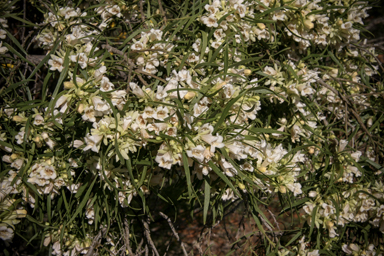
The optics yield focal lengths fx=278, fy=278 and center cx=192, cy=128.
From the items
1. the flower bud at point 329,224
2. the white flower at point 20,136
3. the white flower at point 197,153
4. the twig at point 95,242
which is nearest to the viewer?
the white flower at point 197,153

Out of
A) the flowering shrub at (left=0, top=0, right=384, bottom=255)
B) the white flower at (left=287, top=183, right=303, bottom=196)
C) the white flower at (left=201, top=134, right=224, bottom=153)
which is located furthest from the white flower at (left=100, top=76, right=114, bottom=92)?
the white flower at (left=287, top=183, right=303, bottom=196)

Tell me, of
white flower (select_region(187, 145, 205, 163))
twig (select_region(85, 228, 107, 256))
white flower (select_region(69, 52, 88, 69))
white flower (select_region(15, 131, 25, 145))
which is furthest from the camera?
twig (select_region(85, 228, 107, 256))

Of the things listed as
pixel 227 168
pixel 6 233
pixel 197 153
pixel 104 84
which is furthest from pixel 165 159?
pixel 6 233

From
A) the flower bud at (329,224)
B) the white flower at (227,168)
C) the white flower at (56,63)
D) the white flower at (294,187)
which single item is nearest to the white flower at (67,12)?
the white flower at (56,63)

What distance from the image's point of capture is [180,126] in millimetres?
860

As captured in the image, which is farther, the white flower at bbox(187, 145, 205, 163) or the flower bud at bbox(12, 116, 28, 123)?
the flower bud at bbox(12, 116, 28, 123)

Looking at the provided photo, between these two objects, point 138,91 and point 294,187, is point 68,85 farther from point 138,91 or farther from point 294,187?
point 294,187

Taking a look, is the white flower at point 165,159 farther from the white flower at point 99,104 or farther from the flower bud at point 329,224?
the flower bud at point 329,224

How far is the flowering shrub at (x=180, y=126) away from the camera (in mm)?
871

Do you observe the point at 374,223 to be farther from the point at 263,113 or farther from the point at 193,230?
the point at 193,230

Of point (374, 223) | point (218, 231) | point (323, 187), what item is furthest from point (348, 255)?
point (218, 231)

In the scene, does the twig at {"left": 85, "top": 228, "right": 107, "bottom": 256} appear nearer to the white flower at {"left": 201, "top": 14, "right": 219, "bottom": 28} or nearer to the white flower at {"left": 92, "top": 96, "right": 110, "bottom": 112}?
the white flower at {"left": 92, "top": 96, "right": 110, "bottom": 112}

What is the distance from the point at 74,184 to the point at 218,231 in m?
2.78

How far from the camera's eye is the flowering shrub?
87 cm
